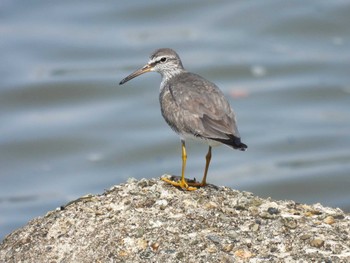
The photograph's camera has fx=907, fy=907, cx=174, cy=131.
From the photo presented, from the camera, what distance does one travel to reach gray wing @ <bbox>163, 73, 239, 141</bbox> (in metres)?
7.97

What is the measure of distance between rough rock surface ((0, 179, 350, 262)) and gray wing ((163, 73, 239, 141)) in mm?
564

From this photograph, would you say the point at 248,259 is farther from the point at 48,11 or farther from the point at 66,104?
the point at 48,11

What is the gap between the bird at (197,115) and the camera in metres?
7.89

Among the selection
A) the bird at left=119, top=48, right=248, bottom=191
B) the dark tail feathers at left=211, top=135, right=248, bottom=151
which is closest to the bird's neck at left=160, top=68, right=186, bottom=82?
the bird at left=119, top=48, right=248, bottom=191

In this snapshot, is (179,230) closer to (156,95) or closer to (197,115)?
(197,115)

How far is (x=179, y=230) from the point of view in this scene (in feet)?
22.7

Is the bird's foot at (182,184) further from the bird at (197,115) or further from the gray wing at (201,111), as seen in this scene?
the gray wing at (201,111)

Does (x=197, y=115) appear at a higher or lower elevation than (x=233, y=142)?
higher

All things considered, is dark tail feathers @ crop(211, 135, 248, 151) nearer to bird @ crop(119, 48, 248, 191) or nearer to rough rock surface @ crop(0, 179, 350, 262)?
bird @ crop(119, 48, 248, 191)

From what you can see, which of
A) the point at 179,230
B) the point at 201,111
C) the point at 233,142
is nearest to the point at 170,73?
the point at 201,111

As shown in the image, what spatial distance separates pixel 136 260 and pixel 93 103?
8653 millimetres

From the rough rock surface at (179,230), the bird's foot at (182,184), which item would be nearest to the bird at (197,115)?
the bird's foot at (182,184)

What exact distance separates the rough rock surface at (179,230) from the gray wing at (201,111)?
1.85 ft

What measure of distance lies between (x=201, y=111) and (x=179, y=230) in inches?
64.2
